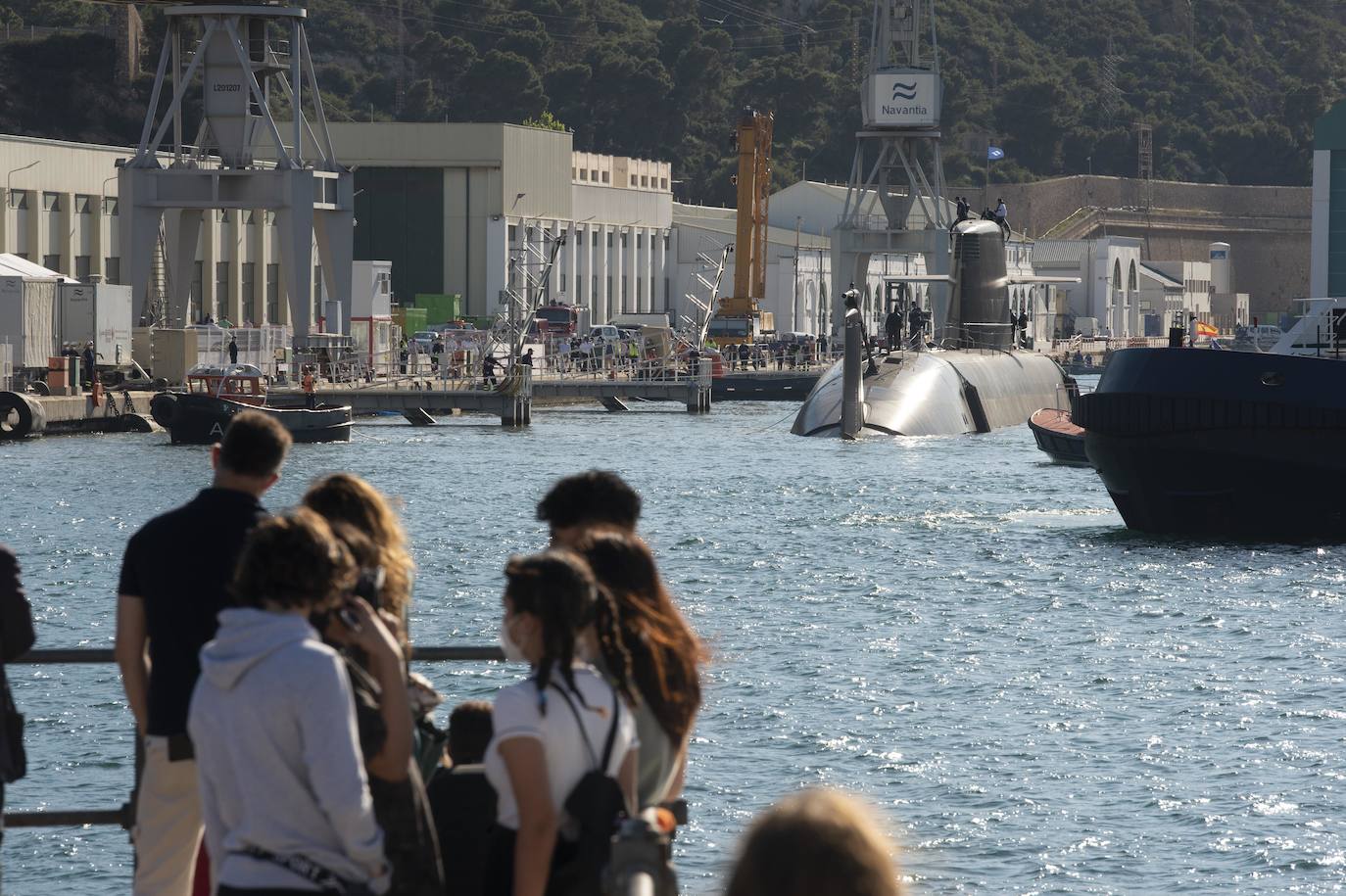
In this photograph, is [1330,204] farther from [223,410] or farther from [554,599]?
[554,599]

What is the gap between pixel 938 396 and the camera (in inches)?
2136

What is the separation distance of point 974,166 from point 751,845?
164884mm

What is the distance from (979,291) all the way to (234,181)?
21335mm

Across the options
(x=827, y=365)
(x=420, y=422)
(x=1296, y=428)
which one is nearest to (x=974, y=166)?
(x=827, y=365)

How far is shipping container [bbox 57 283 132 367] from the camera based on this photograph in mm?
56000

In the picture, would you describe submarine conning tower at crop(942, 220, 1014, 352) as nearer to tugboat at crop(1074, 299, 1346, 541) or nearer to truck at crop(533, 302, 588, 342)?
tugboat at crop(1074, 299, 1346, 541)

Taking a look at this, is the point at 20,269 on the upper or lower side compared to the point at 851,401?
upper

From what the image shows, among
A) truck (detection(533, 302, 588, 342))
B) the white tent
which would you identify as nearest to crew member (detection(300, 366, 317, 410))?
the white tent

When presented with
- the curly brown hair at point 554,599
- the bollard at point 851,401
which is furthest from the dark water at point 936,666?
the bollard at point 851,401

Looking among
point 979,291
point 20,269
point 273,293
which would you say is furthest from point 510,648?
point 273,293

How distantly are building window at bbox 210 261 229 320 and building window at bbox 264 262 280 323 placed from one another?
330 centimetres

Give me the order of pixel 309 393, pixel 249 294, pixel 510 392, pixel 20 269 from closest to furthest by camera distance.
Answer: pixel 309 393, pixel 20 269, pixel 510 392, pixel 249 294

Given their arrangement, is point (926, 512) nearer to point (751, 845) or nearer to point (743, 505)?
point (743, 505)

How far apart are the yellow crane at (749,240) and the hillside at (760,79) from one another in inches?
1108
